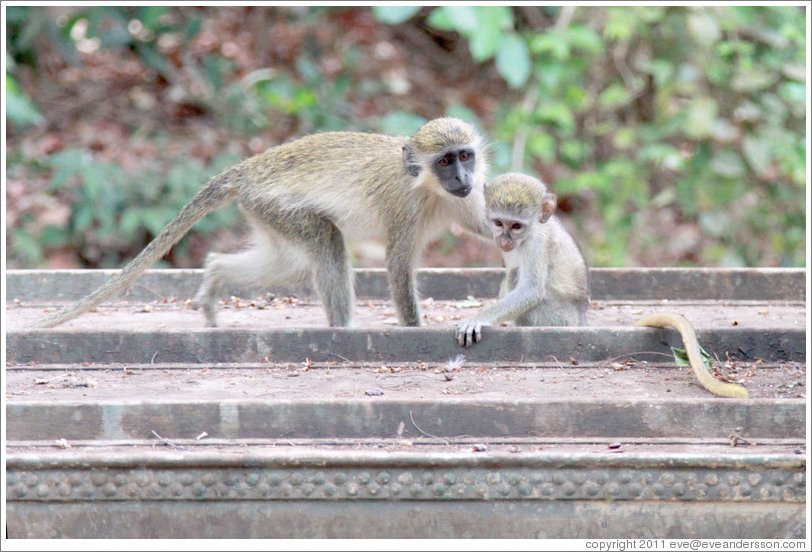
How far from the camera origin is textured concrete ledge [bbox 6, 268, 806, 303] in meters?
5.55

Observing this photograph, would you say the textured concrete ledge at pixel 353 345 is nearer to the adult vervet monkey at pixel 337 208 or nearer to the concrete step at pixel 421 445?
the concrete step at pixel 421 445

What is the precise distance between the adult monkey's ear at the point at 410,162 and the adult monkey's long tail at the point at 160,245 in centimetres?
97

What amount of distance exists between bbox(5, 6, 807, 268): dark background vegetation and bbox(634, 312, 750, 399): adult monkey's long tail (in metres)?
3.48

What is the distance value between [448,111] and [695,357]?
431cm

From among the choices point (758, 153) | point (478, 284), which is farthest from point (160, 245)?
point (758, 153)

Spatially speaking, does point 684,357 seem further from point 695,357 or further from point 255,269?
point 255,269

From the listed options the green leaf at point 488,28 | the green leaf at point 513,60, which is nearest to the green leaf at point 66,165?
the green leaf at point 488,28

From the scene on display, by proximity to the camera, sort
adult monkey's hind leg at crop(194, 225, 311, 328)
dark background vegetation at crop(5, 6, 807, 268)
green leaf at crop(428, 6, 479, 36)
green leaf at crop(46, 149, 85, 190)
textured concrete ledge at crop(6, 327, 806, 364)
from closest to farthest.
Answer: textured concrete ledge at crop(6, 327, 806, 364), adult monkey's hind leg at crop(194, 225, 311, 328), green leaf at crop(428, 6, 479, 36), green leaf at crop(46, 149, 85, 190), dark background vegetation at crop(5, 6, 807, 268)

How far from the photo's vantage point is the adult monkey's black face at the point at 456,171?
4832 mm

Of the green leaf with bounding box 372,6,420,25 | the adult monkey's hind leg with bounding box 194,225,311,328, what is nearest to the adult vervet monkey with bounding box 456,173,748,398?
the adult monkey's hind leg with bounding box 194,225,311,328

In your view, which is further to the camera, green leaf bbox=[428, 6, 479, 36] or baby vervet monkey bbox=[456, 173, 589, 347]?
green leaf bbox=[428, 6, 479, 36]

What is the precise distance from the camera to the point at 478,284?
5.83 meters

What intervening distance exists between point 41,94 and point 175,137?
161cm

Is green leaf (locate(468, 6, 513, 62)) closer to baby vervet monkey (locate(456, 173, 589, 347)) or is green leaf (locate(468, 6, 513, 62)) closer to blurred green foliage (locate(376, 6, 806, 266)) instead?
blurred green foliage (locate(376, 6, 806, 266))
